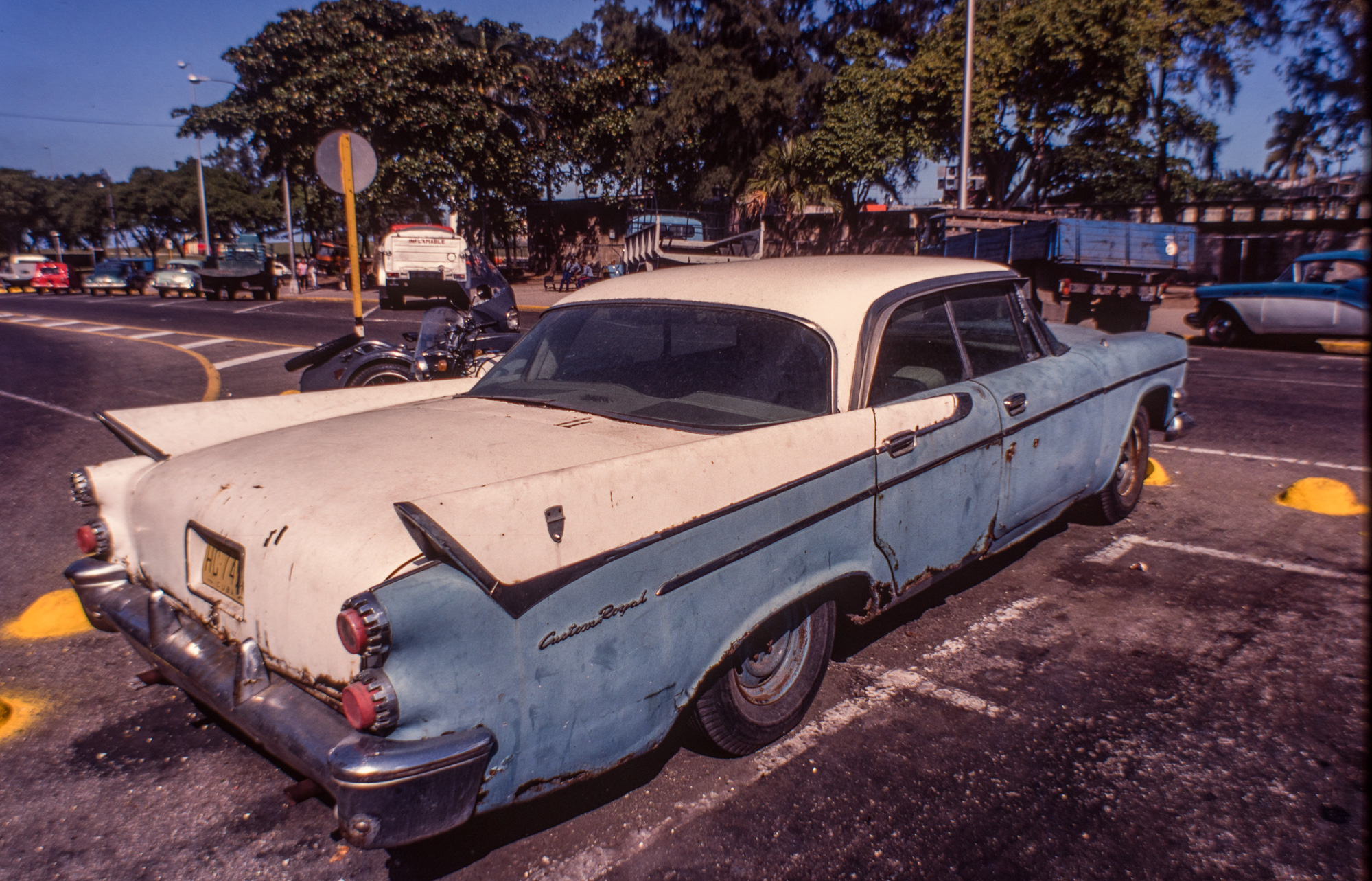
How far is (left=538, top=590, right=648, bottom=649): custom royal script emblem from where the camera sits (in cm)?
204

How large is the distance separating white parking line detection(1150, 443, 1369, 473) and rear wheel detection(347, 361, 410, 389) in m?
6.13

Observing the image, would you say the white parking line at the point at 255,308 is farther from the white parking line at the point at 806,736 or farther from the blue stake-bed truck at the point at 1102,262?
the white parking line at the point at 806,736

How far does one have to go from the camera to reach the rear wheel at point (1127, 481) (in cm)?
488

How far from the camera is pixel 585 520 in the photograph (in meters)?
2.05

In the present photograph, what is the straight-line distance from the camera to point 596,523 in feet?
6.81

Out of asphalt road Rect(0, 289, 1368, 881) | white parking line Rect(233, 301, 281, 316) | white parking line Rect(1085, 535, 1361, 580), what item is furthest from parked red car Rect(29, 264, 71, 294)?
white parking line Rect(1085, 535, 1361, 580)

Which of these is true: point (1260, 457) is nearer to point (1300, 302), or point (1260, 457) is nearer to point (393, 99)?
point (1300, 302)

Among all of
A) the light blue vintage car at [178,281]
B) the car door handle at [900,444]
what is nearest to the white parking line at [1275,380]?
the car door handle at [900,444]

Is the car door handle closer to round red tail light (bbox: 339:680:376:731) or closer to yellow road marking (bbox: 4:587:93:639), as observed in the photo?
round red tail light (bbox: 339:680:376:731)

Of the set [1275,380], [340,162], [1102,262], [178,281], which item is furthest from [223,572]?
[178,281]

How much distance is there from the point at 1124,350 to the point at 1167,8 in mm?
23253

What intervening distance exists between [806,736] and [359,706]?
5.20 ft

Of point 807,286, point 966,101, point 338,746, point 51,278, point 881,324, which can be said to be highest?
point 966,101

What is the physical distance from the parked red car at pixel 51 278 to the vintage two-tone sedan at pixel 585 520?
41.6 m
